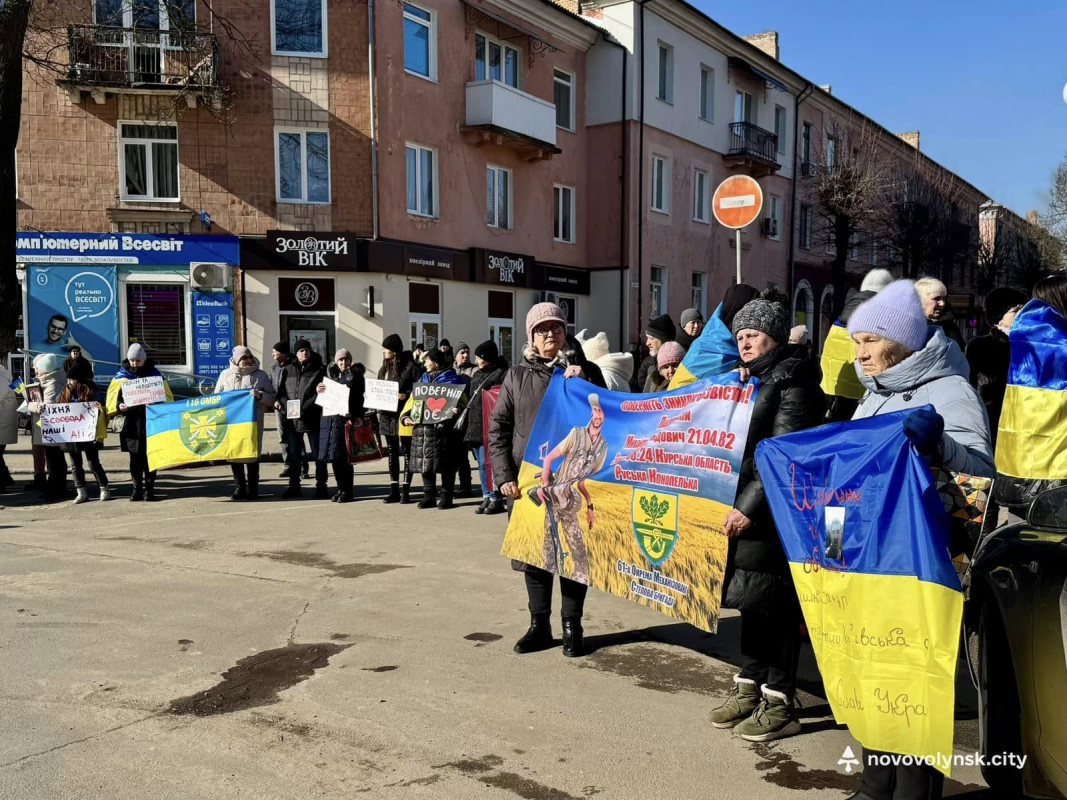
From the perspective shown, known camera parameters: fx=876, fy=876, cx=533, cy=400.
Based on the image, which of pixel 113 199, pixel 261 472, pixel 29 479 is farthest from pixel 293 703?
pixel 113 199

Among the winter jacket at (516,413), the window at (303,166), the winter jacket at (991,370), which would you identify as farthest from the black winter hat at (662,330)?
the window at (303,166)

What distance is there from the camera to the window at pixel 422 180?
2152cm

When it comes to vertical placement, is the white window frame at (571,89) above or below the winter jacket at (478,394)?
above

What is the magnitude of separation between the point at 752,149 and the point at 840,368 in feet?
96.0

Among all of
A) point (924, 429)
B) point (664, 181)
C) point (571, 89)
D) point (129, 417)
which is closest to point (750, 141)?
point (664, 181)

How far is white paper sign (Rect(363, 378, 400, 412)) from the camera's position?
11.4 metres

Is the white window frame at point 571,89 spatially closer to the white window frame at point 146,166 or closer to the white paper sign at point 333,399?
the white window frame at point 146,166

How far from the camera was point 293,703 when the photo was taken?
14.6 ft

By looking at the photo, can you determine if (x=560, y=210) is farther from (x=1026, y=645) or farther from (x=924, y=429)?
(x=1026, y=645)

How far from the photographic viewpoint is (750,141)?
32250 millimetres

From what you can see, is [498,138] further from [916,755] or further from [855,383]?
[916,755]

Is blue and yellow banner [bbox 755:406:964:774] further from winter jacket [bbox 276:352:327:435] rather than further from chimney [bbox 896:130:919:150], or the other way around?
chimney [bbox 896:130:919:150]

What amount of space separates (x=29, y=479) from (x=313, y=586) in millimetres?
8807

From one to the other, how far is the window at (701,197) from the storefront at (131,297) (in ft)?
56.8
